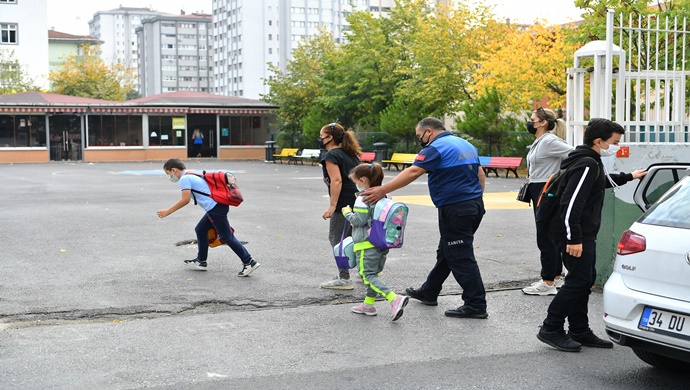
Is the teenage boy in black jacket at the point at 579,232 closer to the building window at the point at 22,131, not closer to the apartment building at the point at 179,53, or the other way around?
the building window at the point at 22,131

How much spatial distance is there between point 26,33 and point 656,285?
86.5m

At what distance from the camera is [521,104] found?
1247 inches

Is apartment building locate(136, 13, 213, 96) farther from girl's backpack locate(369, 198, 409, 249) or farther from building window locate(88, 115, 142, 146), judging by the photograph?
girl's backpack locate(369, 198, 409, 249)

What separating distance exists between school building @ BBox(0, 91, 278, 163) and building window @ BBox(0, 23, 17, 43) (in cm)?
3636

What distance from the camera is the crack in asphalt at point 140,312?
7148mm

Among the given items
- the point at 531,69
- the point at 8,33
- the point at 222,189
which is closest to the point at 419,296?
the point at 222,189

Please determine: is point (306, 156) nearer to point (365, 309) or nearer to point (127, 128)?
point (127, 128)

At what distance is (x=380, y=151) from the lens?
36.6 meters

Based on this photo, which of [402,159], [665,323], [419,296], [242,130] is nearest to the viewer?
[665,323]

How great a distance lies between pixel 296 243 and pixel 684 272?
25.0 feet

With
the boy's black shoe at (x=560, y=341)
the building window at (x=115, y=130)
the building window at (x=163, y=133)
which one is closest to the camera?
the boy's black shoe at (x=560, y=341)

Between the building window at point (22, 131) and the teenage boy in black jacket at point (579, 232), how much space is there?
44.9 metres

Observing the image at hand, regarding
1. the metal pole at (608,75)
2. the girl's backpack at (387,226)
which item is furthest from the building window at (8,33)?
the girl's backpack at (387,226)

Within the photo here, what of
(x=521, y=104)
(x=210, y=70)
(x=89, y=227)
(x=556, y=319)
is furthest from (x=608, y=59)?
(x=210, y=70)
